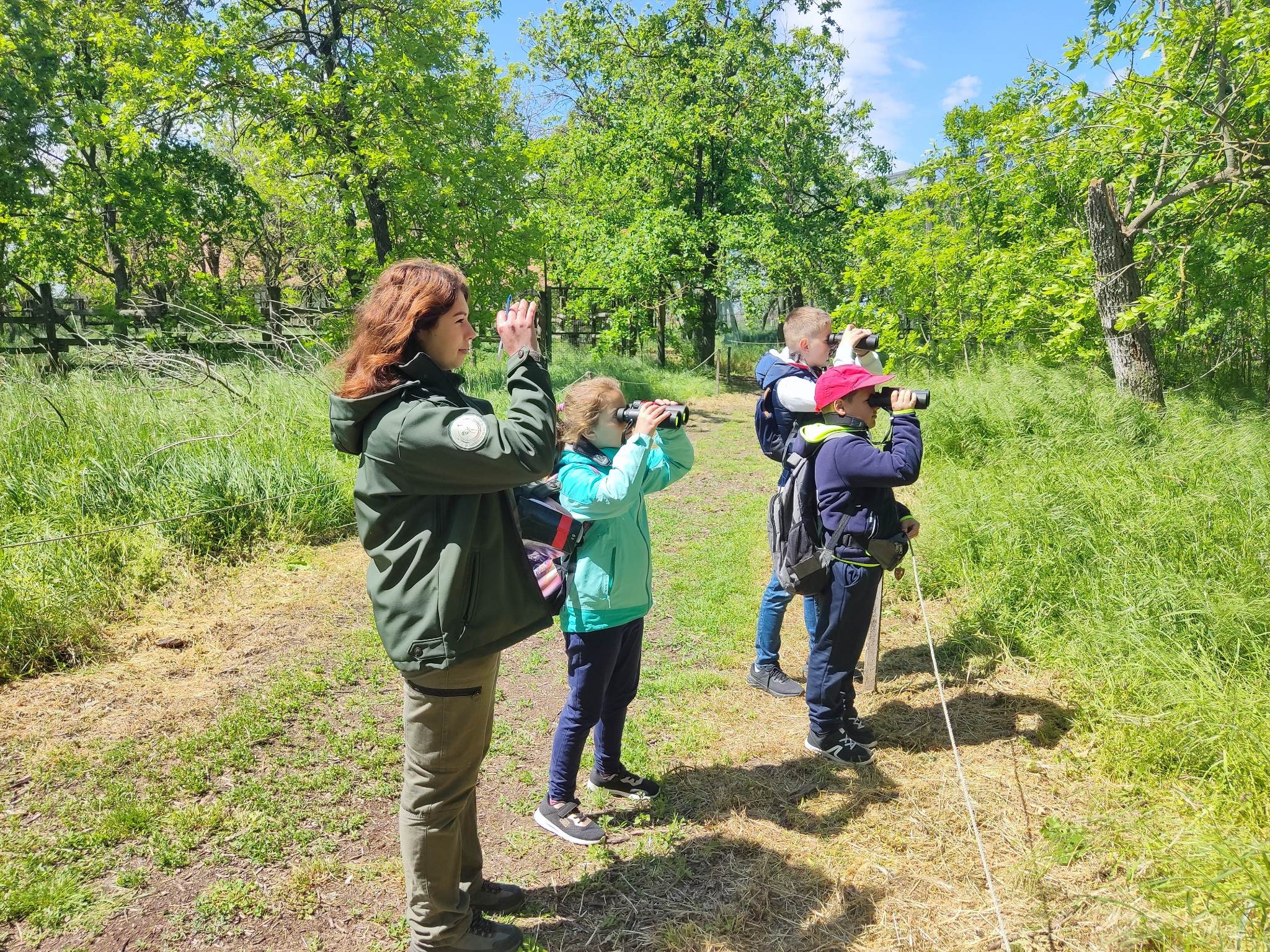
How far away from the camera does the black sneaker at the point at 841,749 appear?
3443mm

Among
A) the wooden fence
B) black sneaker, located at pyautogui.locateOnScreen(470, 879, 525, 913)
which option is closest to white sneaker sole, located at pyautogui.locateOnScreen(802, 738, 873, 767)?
black sneaker, located at pyautogui.locateOnScreen(470, 879, 525, 913)

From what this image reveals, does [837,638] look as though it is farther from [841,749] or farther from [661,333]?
[661,333]

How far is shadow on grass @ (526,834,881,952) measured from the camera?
250 cm

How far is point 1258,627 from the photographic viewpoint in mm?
3555

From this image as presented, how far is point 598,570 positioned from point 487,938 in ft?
4.03

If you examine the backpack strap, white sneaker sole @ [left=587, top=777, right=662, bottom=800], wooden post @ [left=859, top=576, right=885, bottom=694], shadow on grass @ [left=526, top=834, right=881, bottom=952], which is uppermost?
the backpack strap

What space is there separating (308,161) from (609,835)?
37.9ft

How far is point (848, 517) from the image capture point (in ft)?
10.8

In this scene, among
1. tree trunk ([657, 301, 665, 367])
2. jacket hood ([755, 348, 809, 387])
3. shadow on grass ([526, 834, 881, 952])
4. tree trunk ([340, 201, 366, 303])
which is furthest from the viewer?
tree trunk ([657, 301, 665, 367])

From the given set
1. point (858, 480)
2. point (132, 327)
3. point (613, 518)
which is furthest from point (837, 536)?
point (132, 327)

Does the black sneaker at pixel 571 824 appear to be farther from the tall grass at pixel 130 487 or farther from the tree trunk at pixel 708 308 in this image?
the tree trunk at pixel 708 308

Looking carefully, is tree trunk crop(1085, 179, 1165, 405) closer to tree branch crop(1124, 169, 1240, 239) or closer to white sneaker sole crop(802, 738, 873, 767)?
tree branch crop(1124, 169, 1240, 239)

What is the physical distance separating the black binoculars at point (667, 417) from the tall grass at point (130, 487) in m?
3.52

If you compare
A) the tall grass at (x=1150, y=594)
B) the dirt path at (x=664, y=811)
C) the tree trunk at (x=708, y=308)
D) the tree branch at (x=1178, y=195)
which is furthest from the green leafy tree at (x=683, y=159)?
the dirt path at (x=664, y=811)
